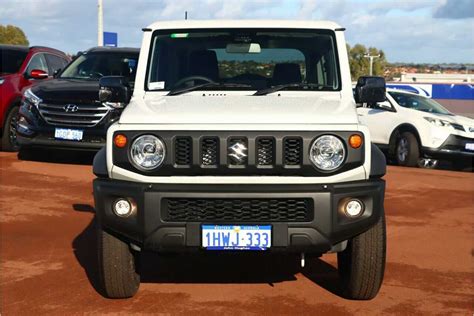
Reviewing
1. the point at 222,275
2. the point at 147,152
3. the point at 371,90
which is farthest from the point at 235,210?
the point at 371,90

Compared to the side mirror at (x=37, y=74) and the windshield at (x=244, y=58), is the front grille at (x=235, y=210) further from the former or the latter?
the side mirror at (x=37, y=74)

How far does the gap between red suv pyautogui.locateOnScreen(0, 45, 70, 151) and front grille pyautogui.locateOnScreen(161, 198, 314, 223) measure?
8221 millimetres

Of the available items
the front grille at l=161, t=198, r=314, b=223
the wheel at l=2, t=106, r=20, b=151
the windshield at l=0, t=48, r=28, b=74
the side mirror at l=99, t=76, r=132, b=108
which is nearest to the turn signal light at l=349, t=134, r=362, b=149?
the front grille at l=161, t=198, r=314, b=223

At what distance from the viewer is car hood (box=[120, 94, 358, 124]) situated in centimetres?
411

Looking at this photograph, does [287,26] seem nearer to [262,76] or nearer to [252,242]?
[262,76]

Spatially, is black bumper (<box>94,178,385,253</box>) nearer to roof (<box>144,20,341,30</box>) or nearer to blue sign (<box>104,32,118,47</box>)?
roof (<box>144,20,341,30</box>)

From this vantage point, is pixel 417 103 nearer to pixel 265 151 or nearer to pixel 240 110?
pixel 240 110

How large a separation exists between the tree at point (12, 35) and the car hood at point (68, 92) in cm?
4554

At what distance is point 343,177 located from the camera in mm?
4062

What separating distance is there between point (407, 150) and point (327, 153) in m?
8.45

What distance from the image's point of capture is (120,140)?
410 centimetres

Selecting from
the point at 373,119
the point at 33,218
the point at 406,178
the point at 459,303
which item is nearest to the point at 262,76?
the point at 459,303

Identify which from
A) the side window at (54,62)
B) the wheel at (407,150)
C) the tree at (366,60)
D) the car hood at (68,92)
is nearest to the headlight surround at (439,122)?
the wheel at (407,150)

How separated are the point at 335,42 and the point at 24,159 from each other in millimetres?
7367
